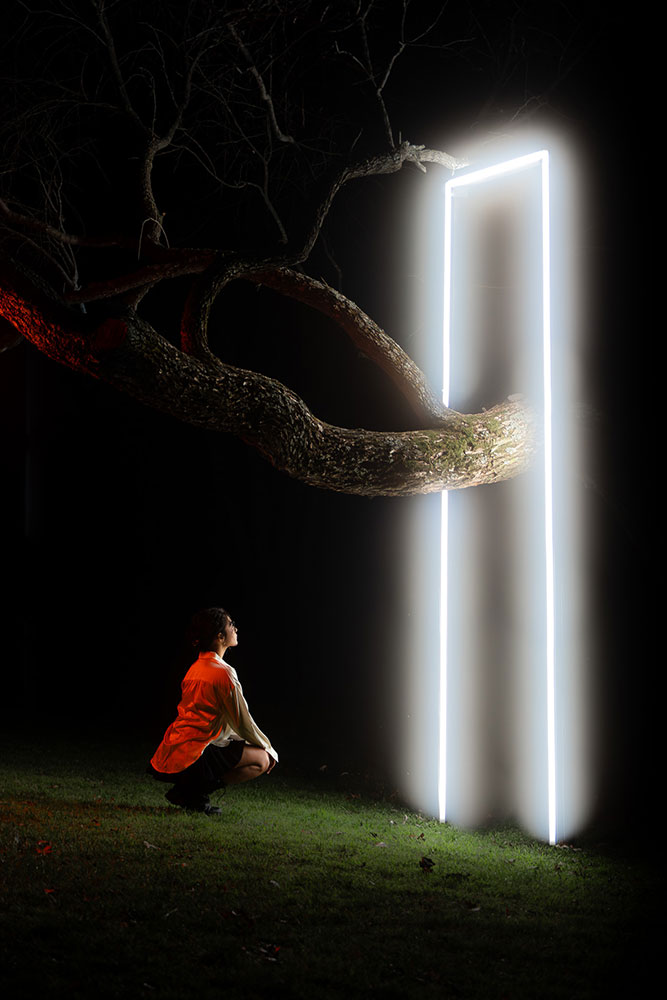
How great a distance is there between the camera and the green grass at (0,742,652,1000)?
3535mm

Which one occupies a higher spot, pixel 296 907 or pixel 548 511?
pixel 548 511

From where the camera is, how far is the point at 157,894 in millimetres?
4320

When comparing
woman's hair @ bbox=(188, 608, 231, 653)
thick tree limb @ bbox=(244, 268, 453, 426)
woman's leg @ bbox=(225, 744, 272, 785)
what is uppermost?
thick tree limb @ bbox=(244, 268, 453, 426)

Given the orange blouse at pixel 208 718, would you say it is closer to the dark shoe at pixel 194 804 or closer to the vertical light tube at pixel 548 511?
the dark shoe at pixel 194 804

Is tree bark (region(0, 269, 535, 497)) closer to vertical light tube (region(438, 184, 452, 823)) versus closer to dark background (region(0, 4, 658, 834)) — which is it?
vertical light tube (region(438, 184, 452, 823))

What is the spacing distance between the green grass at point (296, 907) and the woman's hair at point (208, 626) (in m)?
1.10

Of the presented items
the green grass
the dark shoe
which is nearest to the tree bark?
the dark shoe

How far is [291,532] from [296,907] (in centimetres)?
803

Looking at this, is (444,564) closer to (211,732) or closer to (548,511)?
(548,511)

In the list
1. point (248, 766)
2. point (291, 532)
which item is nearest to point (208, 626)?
point (248, 766)

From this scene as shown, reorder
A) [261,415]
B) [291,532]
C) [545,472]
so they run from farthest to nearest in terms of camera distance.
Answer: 1. [291,532]
2. [545,472]
3. [261,415]

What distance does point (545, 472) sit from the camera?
6582 mm

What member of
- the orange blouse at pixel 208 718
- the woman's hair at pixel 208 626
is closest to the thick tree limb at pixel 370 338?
the woman's hair at pixel 208 626

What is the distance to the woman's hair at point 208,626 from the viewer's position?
6.20 meters
